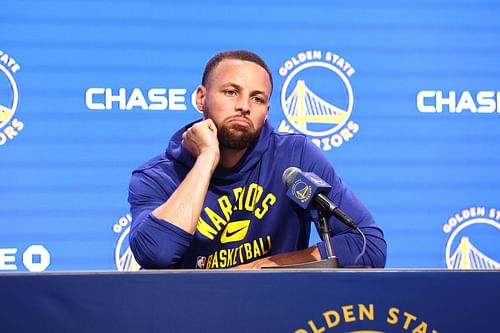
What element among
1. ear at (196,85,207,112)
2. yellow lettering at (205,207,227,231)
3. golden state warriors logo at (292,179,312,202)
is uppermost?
ear at (196,85,207,112)

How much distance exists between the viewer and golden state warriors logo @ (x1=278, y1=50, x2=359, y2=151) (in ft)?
11.0

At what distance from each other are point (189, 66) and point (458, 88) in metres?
1.19

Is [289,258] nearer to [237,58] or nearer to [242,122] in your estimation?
[242,122]

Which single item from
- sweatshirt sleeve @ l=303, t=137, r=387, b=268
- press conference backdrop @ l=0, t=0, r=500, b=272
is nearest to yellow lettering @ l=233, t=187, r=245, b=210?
sweatshirt sleeve @ l=303, t=137, r=387, b=268

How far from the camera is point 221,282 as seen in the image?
1.47m

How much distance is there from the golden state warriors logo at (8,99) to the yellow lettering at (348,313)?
215cm

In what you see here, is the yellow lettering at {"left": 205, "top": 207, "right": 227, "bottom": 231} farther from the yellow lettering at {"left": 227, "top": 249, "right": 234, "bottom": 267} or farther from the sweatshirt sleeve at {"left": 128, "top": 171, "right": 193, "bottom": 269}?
the sweatshirt sleeve at {"left": 128, "top": 171, "right": 193, "bottom": 269}

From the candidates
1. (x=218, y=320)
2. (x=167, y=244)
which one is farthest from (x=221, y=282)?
(x=167, y=244)

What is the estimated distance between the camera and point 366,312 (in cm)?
149

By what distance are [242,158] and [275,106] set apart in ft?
2.83

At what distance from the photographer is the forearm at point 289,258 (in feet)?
7.40

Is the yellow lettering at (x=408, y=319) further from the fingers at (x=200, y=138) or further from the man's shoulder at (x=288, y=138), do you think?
the man's shoulder at (x=288, y=138)

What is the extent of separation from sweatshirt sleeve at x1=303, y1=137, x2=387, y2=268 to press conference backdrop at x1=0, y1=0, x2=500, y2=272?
0.82 metres

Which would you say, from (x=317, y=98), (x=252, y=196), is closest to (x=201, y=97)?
(x=252, y=196)
